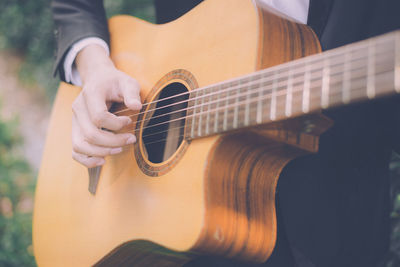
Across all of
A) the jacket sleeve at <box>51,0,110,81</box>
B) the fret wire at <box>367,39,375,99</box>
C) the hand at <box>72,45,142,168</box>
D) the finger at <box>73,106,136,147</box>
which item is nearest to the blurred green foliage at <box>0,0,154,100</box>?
the jacket sleeve at <box>51,0,110,81</box>

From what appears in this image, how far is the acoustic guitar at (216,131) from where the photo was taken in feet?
1.91

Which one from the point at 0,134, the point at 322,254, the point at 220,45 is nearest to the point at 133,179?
the point at 220,45

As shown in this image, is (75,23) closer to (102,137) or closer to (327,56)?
(102,137)

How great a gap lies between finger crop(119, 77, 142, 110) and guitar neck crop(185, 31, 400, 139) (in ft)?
0.68

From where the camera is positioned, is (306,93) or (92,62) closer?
(306,93)

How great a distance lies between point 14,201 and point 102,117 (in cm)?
227

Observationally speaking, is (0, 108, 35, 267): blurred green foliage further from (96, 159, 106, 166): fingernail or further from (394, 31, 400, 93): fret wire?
(394, 31, 400, 93): fret wire

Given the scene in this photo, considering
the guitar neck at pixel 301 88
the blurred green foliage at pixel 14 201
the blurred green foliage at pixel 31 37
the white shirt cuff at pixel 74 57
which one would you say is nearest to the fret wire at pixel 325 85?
the guitar neck at pixel 301 88

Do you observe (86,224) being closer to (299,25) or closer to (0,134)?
(299,25)

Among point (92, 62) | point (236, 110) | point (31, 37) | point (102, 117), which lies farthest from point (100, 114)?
point (31, 37)

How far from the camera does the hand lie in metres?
0.92

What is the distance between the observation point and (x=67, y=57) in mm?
1287

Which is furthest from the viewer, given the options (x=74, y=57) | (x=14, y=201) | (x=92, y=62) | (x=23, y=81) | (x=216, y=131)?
(x=23, y=81)

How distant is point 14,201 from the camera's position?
2.67 m
